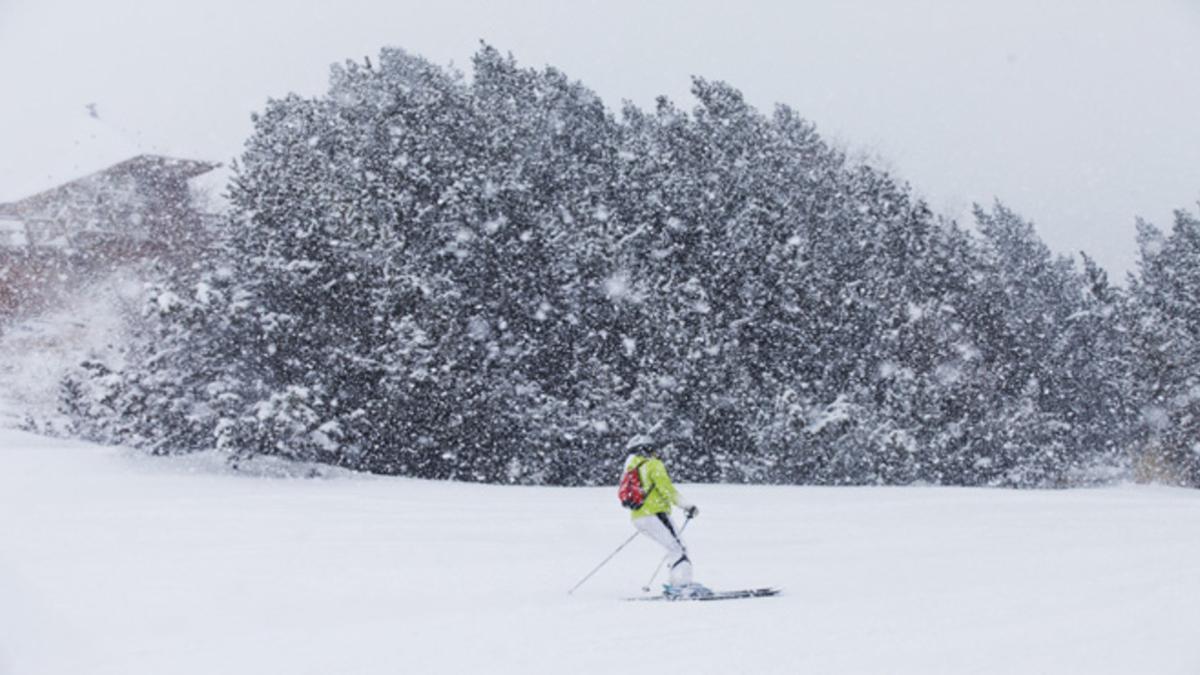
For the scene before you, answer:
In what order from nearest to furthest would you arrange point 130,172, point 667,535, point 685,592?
point 685,592 < point 667,535 < point 130,172

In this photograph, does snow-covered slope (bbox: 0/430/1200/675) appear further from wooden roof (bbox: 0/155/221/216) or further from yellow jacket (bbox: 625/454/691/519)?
wooden roof (bbox: 0/155/221/216)

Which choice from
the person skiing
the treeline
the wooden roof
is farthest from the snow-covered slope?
the wooden roof

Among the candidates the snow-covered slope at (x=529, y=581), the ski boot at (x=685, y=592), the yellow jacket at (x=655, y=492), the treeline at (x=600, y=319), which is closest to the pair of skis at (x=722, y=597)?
the ski boot at (x=685, y=592)

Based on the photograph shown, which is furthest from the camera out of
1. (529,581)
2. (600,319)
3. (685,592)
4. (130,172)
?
(130,172)

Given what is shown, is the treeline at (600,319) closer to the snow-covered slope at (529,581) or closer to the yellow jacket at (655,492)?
the snow-covered slope at (529,581)

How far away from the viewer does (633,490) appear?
11.2 metres

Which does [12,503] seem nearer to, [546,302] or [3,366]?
[546,302]

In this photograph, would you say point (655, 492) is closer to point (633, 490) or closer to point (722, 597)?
point (633, 490)

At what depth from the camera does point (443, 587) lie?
11.7 m

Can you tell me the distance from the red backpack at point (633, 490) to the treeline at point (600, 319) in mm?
12575

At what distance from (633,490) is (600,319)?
20234 mm

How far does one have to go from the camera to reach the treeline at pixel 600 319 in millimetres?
23219

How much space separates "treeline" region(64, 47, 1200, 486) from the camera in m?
23.2

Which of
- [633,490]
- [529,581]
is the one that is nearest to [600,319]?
[529,581]
